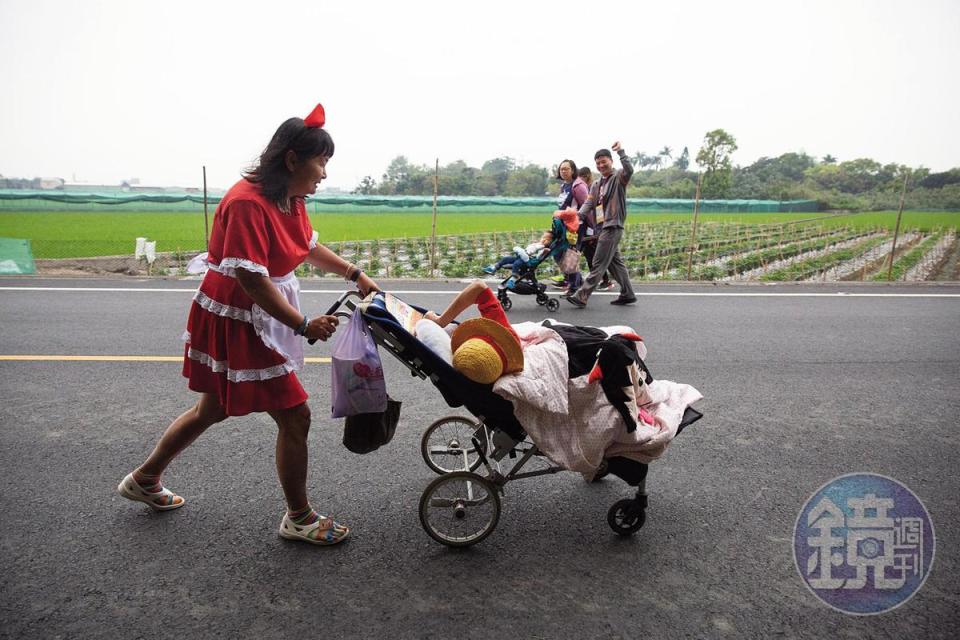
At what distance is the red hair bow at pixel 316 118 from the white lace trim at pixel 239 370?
1.02 meters

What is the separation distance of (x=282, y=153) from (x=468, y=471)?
5.36 ft

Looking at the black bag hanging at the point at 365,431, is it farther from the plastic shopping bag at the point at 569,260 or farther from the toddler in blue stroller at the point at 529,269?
the plastic shopping bag at the point at 569,260

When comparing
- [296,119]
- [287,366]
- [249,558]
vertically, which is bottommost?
[249,558]

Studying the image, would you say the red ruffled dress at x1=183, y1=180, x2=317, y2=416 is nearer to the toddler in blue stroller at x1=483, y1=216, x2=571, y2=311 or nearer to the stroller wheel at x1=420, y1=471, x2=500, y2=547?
the stroller wheel at x1=420, y1=471, x2=500, y2=547

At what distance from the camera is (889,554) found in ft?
8.93

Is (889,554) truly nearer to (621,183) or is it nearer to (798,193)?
(621,183)

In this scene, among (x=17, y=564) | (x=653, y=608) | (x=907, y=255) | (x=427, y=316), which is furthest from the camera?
(x=907, y=255)

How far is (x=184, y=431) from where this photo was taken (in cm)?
282

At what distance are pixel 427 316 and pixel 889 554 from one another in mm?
2443

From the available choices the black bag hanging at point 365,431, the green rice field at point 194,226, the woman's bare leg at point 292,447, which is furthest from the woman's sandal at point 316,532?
the green rice field at point 194,226

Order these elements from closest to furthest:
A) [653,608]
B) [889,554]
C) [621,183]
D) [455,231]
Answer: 1. [653,608]
2. [889,554]
3. [621,183]
4. [455,231]

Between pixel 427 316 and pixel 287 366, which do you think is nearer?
pixel 287 366

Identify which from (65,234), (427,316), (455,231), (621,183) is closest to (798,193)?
(455,231)

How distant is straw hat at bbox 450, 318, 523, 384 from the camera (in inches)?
99.3
